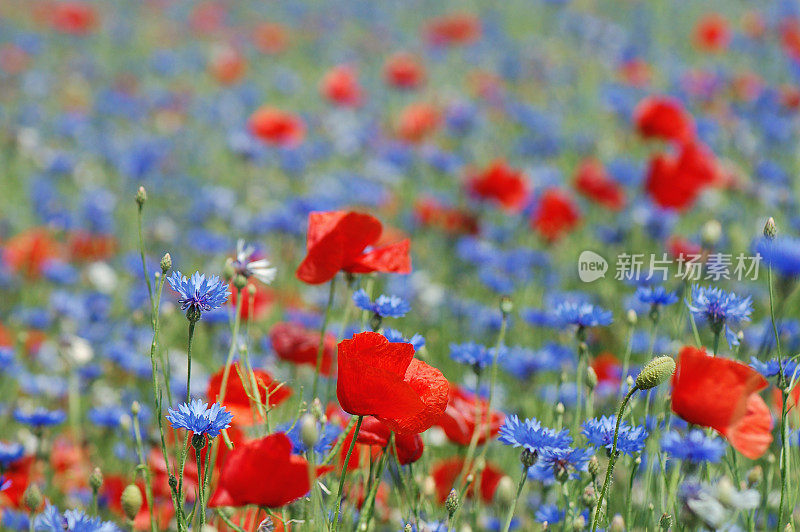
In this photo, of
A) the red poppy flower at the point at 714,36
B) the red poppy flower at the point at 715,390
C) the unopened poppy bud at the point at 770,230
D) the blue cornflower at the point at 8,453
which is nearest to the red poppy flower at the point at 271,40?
the red poppy flower at the point at 714,36

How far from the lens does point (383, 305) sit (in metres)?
1.13

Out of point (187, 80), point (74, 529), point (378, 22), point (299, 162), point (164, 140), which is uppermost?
point (378, 22)

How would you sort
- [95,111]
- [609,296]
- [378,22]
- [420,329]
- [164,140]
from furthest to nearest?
[378,22], [95,111], [164,140], [609,296], [420,329]

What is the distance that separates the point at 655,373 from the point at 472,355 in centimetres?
42

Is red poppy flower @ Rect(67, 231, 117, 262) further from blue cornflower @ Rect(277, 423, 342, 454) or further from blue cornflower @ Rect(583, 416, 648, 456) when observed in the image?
blue cornflower @ Rect(583, 416, 648, 456)

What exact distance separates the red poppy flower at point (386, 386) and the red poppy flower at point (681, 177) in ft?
5.57

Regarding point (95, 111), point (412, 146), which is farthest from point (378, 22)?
point (412, 146)

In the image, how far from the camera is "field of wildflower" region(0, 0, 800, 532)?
0.93 meters

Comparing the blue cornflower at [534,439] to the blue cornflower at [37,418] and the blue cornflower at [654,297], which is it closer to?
the blue cornflower at [654,297]

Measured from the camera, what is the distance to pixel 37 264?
8.48ft

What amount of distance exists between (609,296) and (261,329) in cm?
101

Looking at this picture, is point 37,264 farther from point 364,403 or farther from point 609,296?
point 364,403

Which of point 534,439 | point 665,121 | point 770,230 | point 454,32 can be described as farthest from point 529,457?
point 454,32

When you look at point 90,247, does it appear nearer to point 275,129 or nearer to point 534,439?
point 275,129
